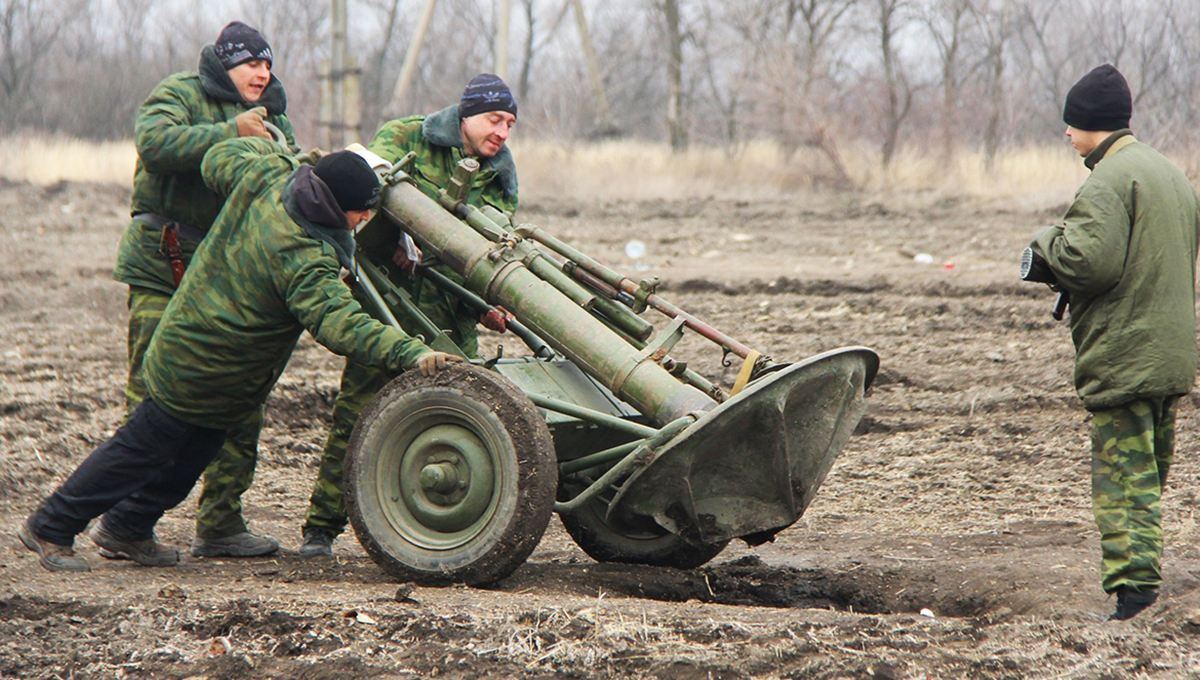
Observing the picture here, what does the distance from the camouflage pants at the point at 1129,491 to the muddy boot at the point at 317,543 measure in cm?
319

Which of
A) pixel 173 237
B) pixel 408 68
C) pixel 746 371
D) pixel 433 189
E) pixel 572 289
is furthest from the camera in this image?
pixel 408 68

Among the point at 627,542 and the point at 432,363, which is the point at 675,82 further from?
the point at 432,363

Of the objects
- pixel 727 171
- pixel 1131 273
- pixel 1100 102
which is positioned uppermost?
pixel 1100 102

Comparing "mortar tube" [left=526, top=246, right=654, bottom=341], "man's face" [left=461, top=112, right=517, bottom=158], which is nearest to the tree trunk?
"man's face" [left=461, top=112, right=517, bottom=158]

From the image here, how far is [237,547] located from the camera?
6.74 m

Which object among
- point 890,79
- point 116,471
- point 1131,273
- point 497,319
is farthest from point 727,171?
point 1131,273

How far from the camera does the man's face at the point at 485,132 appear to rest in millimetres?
6746

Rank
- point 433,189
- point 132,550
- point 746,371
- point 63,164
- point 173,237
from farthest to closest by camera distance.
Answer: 1. point 63,164
2. point 433,189
3. point 173,237
4. point 132,550
5. point 746,371

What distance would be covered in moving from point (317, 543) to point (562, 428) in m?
1.31

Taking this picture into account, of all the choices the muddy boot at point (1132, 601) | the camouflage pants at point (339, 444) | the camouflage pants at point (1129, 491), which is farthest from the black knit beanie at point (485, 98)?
the muddy boot at point (1132, 601)

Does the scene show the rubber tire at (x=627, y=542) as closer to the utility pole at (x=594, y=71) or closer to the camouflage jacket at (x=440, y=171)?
the camouflage jacket at (x=440, y=171)

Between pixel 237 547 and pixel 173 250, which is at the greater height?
pixel 173 250

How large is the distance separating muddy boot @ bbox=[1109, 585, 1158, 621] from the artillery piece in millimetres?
Result: 1170

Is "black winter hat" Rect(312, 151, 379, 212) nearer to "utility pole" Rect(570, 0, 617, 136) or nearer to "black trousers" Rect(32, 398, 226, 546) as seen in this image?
"black trousers" Rect(32, 398, 226, 546)
